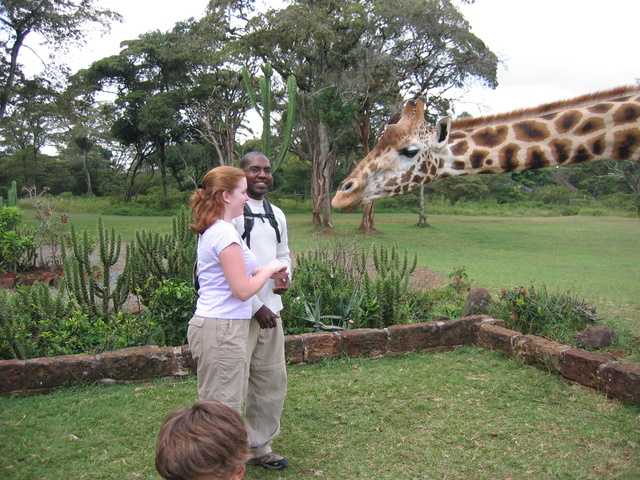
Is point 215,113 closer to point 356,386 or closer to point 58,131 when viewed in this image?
point 58,131

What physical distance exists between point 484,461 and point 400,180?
1896 millimetres

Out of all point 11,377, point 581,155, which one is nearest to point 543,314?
point 581,155

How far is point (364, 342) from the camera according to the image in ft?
17.5

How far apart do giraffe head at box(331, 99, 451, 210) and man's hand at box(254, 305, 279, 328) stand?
116 cm

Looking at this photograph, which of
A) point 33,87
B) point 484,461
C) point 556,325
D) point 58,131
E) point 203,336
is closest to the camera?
point 203,336

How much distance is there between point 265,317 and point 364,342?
7.99 ft

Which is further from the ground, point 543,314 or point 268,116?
point 268,116

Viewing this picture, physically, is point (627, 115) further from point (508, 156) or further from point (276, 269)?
point (276, 269)

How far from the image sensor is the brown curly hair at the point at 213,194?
9.25 ft

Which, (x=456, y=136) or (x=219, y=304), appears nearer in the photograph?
(x=219, y=304)

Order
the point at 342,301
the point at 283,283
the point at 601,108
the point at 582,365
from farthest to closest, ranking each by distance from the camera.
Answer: the point at 342,301
the point at 582,365
the point at 601,108
the point at 283,283

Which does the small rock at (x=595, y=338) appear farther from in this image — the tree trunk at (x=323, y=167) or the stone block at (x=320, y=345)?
the tree trunk at (x=323, y=167)

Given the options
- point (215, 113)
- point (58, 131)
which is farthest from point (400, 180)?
point (58, 131)

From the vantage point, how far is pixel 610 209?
30.6 m
